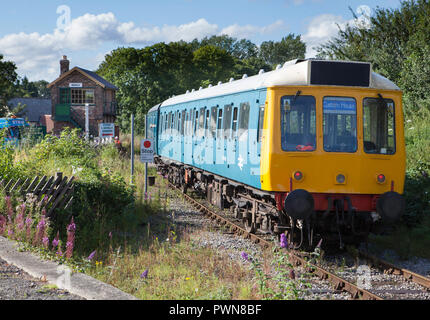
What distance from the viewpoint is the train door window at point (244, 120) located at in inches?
411

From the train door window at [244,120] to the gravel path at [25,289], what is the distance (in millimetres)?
5020

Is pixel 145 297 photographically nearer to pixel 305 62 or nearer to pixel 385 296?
pixel 385 296

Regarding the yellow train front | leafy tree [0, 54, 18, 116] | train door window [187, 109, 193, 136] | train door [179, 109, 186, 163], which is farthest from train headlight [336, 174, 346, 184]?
leafy tree [0, 54, 18, 116]

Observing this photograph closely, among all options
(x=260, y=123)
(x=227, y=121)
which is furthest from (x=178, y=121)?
(x=260, y=123)

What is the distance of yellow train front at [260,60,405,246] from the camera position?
349 inches

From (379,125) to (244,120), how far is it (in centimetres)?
268

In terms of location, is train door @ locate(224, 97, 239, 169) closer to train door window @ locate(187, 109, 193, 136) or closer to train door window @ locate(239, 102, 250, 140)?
train door window @ locate(239, 102, 250, 140)

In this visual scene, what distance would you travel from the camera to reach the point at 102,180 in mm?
12789

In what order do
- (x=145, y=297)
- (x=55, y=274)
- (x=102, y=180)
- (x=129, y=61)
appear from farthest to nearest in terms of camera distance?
(x=129, y=61)
(x=102, y=180)
(x=55, y=274)
(x=145, y=297)

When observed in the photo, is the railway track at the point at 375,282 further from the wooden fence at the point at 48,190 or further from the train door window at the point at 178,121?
the train door window at the point at 178,121

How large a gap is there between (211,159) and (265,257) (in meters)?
4.84

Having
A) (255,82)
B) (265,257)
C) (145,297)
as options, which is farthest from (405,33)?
(145,297)

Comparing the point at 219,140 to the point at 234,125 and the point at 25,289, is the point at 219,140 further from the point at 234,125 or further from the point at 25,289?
the point at 25,289
